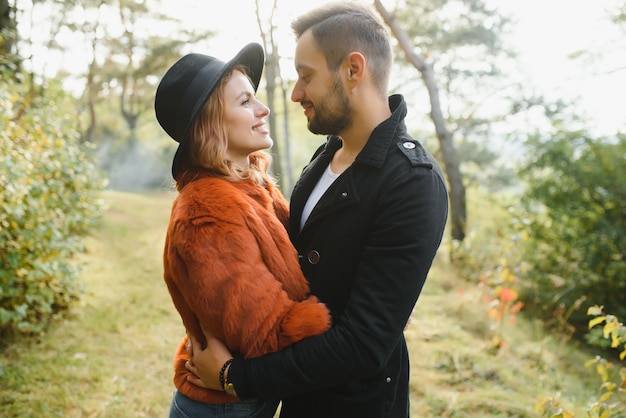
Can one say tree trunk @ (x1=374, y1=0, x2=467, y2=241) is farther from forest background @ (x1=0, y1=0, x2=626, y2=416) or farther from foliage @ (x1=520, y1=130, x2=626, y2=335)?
foliage @ (x1=520, y1=130, x2=626, y2=335)

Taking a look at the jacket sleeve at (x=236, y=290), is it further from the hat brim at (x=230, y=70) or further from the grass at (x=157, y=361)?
the grass at (x=157, y=361)

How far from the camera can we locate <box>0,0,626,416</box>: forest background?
395cm

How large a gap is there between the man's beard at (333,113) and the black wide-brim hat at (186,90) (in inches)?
14.5

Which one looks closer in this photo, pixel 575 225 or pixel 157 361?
pixel 157 361

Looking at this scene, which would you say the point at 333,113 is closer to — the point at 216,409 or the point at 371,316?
the point at 371,316

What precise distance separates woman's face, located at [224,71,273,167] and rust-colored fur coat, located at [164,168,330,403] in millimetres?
249

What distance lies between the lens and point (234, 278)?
56.0 inches

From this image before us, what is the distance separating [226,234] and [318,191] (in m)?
0.58

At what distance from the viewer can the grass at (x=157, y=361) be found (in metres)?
3.56

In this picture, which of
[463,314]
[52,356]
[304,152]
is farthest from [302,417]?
[304,152]

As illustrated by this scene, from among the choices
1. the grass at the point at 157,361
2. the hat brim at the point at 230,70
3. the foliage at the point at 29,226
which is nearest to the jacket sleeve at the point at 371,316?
the hat brim at the point at 230,70

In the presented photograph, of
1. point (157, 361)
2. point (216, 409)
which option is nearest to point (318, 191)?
point (216, 409)

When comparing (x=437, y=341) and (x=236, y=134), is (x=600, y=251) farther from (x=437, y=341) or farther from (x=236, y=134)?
(x=236, y=134)

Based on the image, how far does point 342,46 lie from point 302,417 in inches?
52.1
